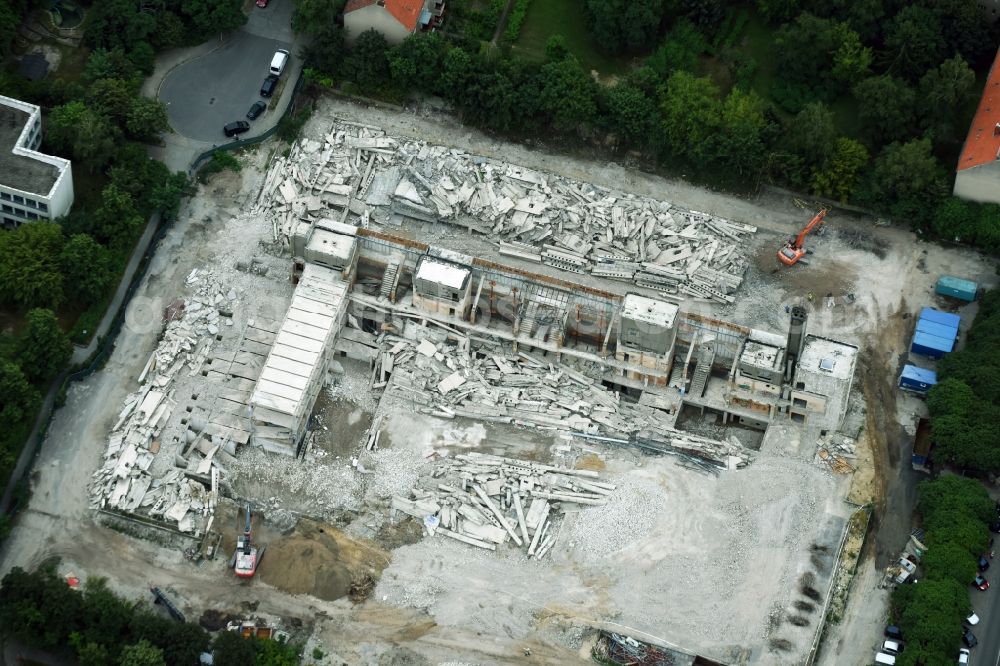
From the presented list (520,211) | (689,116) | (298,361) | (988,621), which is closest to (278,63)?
(520,211)

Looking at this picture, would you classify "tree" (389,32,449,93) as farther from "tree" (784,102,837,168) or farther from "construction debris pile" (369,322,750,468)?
"tree" (784,102,837,168)

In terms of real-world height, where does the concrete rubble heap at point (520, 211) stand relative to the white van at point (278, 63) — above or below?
below

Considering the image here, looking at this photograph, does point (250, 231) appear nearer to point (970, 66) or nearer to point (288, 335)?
point (288, 335)

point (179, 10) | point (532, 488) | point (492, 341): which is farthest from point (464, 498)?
point (179, 10)

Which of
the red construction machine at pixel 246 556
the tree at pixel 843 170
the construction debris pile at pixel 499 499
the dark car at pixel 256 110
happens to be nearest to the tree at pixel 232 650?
the red construction machine at pixel 246 556

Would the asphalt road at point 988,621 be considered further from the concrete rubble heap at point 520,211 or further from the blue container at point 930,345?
the concrete rubble heap at point 520,211

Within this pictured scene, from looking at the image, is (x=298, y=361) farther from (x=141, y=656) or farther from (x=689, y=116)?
(x=689, y=116)
